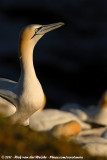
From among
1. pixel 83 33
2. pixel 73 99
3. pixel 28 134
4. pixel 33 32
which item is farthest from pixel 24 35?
pixel 83 33

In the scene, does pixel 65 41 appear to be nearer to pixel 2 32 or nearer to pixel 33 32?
pixel 2 32

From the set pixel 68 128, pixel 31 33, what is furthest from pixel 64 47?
pixel 31 33

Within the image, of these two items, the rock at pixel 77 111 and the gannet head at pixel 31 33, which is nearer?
the gannet head at pixel 31 33

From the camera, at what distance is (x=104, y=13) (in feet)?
74.9

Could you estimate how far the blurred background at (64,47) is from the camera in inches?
714

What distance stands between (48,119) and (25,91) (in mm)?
4327

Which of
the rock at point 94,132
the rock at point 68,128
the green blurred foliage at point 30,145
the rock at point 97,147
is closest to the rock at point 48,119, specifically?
the rock at point 94,132

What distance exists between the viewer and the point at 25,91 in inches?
307

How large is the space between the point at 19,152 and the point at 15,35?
1450cm

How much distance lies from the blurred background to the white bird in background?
29.8 feet

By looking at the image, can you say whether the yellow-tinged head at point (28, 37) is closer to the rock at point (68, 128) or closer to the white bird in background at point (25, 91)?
the white bird in background at point (25, 91)

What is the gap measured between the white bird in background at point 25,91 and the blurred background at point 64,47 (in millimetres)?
9079

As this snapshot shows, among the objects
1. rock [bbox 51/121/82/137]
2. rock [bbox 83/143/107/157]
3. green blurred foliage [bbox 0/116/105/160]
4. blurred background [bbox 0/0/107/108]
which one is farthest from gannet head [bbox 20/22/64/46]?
blurred background [bbox 0/0/107/108]

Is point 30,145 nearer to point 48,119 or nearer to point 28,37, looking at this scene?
point 28,37
